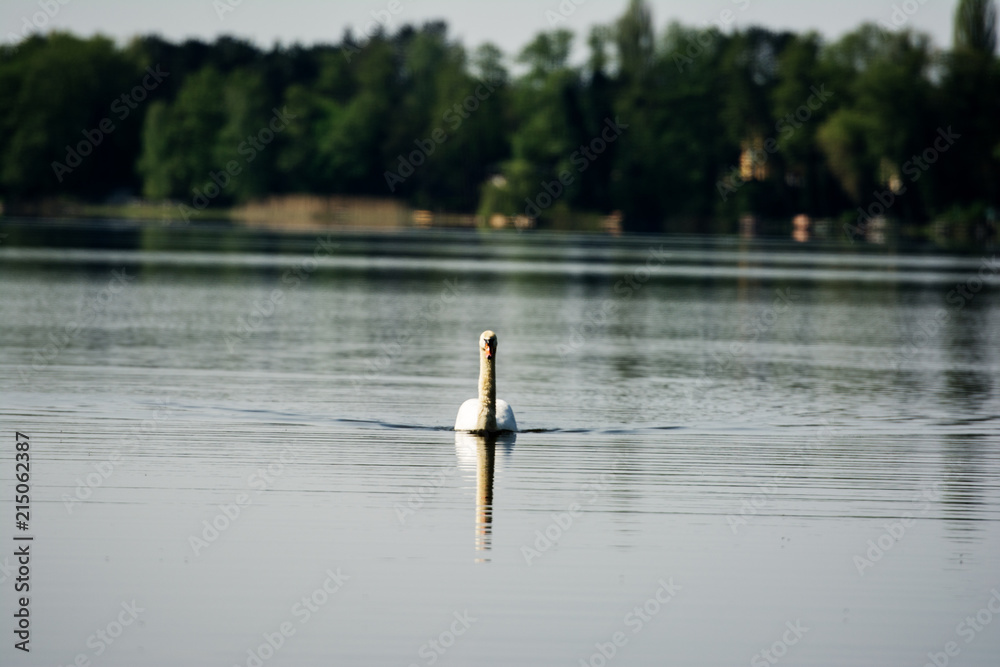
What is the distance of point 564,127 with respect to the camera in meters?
138

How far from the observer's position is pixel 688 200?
472 ft

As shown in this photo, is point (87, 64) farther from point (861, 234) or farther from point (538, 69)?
point (861, 234)

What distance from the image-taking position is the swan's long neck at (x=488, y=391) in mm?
19391

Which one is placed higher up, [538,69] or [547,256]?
[538,69]

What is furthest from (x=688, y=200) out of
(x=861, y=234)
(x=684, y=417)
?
(x=684, y=417)

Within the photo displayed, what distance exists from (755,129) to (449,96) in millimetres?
29867

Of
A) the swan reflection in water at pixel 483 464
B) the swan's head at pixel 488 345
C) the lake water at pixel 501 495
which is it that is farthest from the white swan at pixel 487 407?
the lake water at pixel 501 495

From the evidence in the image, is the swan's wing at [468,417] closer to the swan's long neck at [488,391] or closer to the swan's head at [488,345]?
the swan's long neck at [488,391]

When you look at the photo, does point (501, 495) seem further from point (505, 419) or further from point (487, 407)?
point (505, 419)

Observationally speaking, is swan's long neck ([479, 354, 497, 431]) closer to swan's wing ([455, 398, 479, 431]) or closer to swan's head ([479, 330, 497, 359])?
swan's head ([479, 330, 497, 359])

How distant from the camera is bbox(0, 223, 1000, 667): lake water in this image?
37.7ft

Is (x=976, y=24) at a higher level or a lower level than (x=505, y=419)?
higher

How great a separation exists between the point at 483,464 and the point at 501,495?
198 cm

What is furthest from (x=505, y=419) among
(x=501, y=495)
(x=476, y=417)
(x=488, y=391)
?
(x=501, y=495)
